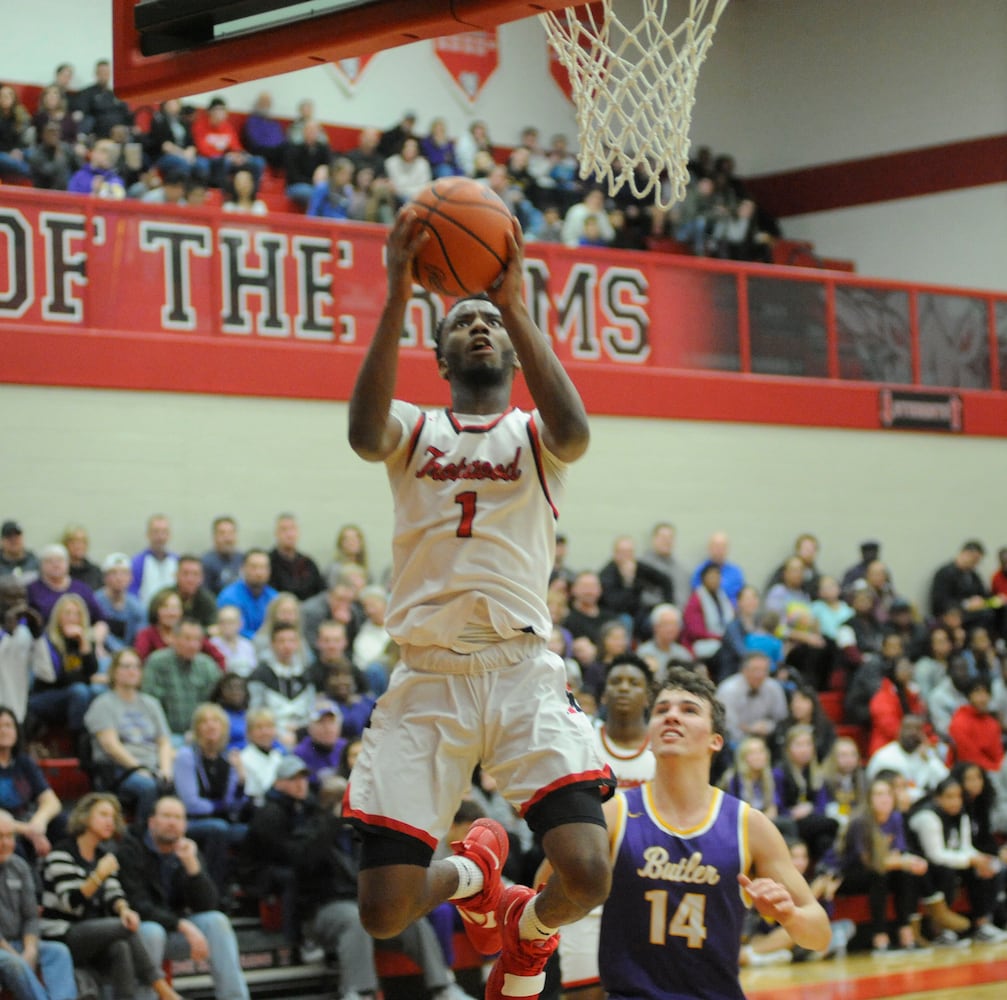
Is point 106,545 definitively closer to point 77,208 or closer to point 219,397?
point 219,397

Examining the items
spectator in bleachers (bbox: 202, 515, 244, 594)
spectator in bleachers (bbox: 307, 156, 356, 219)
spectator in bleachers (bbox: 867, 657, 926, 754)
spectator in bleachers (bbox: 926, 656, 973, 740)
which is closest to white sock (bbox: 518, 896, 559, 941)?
spectator in bleachers (bbox: 202, 515, 244, 594)

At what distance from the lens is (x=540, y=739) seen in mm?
4684

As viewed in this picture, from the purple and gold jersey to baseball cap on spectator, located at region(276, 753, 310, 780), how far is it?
432 centimetres

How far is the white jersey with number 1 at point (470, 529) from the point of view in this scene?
472 centimetres

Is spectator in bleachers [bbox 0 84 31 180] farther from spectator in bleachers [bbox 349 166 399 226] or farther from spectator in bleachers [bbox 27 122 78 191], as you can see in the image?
spectator in bleachers [bbox 349 166 399 226]

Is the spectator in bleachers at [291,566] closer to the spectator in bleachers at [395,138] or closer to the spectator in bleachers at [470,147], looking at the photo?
the spectator in bleachers at [395,138]

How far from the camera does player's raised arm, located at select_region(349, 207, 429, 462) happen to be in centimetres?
451

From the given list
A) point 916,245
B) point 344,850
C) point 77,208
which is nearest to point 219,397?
point 77,208

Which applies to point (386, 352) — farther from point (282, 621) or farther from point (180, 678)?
point (282, 621)

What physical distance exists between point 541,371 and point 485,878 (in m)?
1.54

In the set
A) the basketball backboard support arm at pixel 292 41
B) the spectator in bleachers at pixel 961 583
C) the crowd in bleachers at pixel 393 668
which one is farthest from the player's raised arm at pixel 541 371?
the spectator in bleachers at pixel 961 583

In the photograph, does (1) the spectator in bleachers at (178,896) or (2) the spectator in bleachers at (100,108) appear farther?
(2) the spectator in bleachers at (100,108)

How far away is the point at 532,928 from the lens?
4820 mm

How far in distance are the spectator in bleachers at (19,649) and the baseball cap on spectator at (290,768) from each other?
1.51m
